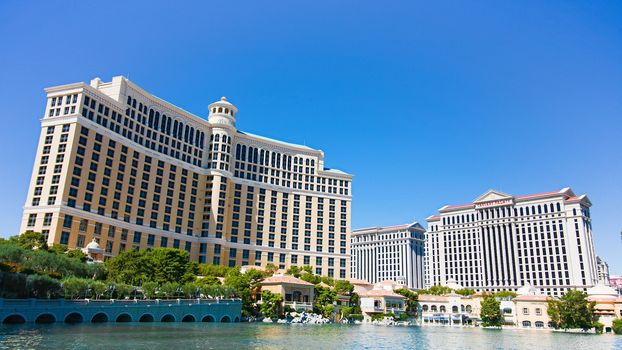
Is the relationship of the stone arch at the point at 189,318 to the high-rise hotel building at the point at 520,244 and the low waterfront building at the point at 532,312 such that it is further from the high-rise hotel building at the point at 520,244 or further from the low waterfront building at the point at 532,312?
the high-rise hotel building at the point at 520,244

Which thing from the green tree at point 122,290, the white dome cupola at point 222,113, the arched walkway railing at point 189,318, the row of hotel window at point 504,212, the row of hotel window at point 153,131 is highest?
the white dome cupola at point 222,113

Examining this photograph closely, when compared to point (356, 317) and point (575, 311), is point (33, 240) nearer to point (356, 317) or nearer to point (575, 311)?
point (356, 317)

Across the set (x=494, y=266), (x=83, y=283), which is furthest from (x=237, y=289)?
(x=494, y=266)

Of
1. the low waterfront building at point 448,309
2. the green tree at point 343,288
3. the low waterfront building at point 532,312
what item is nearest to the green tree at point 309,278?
the green tree at point 343,288

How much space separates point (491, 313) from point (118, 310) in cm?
8690

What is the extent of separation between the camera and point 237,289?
311 ft

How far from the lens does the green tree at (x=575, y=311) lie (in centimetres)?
10050

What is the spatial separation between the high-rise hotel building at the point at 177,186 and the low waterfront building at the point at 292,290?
102 feet

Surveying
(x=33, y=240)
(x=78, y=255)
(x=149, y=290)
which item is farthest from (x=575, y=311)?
(x=33, y=240)

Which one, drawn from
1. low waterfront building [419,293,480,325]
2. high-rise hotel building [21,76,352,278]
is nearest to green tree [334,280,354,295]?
low waterfront building [419,293,480,325]

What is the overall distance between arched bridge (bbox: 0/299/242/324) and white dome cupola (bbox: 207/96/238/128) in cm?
7006

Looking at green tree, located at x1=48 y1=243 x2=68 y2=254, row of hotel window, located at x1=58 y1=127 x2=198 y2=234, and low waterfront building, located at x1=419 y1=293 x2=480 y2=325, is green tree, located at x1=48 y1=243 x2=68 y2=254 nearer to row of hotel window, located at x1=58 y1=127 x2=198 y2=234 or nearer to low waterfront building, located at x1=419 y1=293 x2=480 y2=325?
row of hotel window, located at x1=58 y1=127 x2=198 y2=234

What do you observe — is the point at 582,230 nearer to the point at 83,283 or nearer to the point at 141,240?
the point at 141,240

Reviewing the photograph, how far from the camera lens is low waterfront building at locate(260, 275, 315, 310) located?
4053 inches
